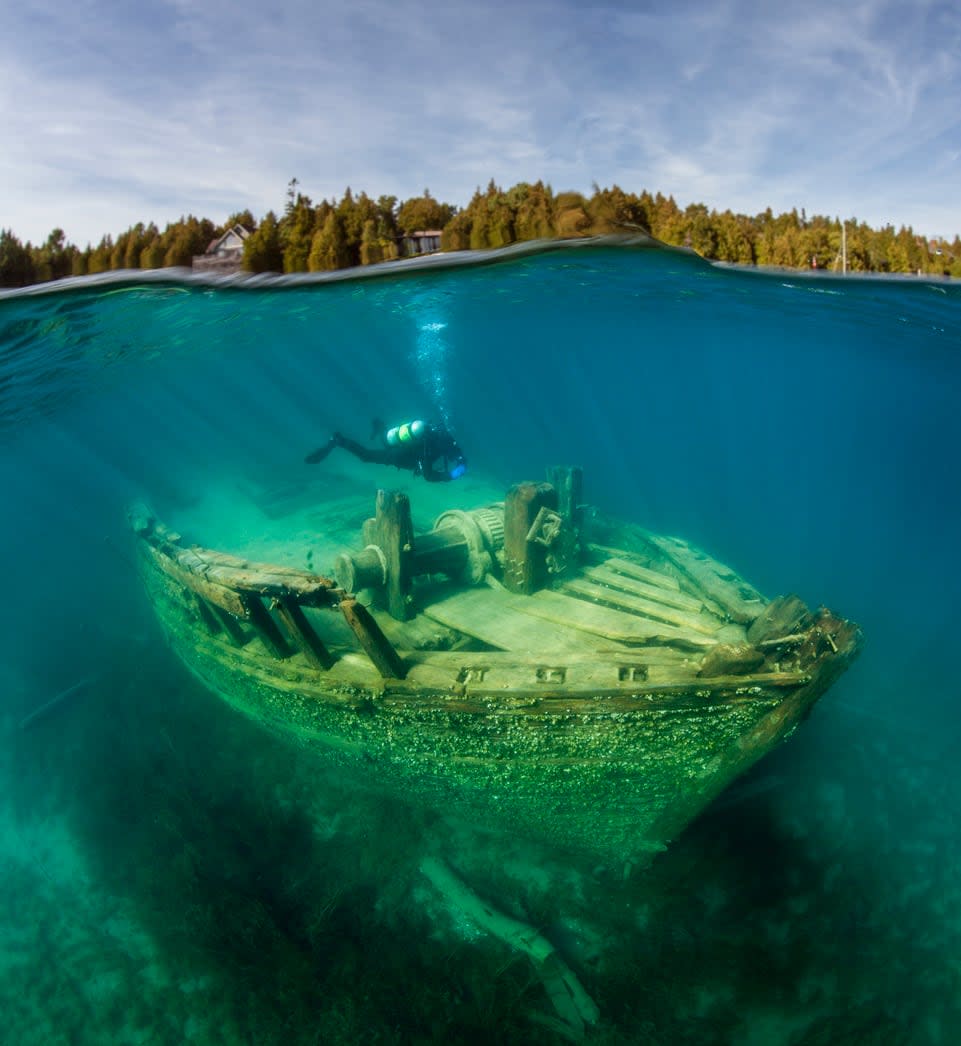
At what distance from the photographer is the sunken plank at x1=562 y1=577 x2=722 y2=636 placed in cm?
667

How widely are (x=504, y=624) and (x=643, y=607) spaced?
67.5 inches

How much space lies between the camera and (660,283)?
19375 mm

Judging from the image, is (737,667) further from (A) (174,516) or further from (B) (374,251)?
(A) (174,516)

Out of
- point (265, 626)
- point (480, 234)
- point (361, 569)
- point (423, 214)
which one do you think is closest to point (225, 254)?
point (423, 214)

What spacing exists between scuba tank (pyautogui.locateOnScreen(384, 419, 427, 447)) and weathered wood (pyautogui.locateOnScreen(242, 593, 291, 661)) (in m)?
4.99

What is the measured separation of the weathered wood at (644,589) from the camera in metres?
7.21

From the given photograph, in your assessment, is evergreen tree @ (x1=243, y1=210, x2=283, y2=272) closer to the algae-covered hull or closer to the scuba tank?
the scuba tank

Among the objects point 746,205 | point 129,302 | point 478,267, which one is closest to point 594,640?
point 746,205

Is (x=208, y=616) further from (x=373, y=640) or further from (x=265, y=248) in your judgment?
(x=265, y=248)

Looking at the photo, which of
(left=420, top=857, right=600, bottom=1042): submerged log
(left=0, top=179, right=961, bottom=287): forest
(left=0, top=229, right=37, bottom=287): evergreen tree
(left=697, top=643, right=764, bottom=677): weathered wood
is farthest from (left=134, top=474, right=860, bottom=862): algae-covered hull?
(left=0, top=229, right=37, bottom=287): evergreen tree

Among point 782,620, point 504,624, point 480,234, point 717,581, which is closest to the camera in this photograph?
point 782,620

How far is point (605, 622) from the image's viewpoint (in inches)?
268

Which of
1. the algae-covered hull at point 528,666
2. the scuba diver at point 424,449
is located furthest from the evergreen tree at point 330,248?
the algae-covered hull at point 528,666

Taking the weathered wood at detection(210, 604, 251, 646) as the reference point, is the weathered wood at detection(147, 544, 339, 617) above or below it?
above
